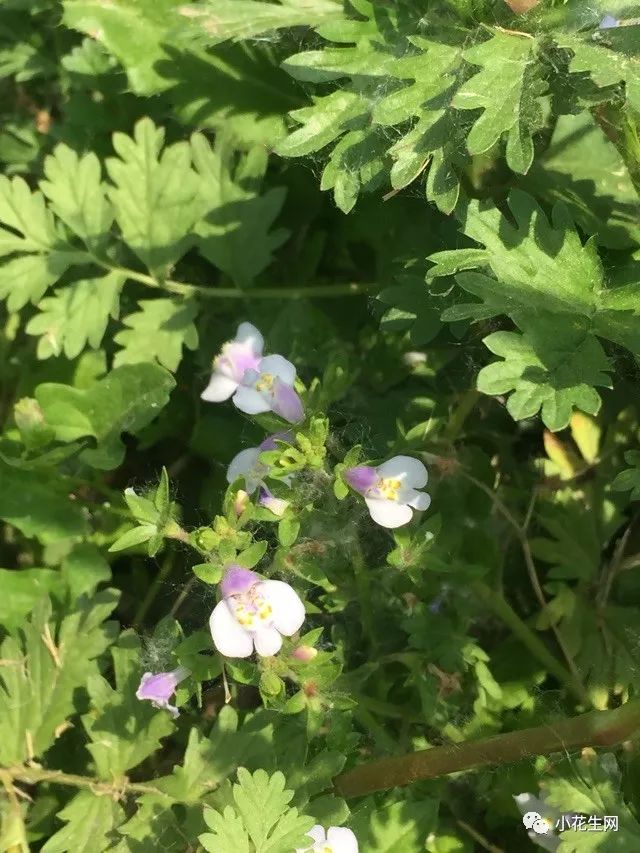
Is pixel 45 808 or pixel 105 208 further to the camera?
pixel 105 208

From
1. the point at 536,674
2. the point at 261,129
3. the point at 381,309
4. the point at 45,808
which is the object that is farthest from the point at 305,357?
the point at 45,808

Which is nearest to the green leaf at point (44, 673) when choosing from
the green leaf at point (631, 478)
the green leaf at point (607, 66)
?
the green leaf at point (631, 478)

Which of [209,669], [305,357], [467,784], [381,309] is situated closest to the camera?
[209,669]

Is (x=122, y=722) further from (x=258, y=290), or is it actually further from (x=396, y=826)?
(x=258, y=290)

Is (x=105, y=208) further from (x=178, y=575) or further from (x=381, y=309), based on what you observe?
(x=178, y=575)

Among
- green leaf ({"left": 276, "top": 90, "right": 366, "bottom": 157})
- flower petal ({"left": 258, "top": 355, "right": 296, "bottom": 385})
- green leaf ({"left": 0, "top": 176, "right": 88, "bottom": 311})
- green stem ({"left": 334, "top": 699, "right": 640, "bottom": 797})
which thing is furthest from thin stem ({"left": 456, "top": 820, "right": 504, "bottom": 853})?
green leaf ({"left": 0, "top": 176, "right": 88, "bottom": 311})

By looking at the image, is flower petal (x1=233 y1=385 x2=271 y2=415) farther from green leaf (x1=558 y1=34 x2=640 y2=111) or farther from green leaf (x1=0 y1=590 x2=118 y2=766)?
green leaf (x1=558 y1=34 x2=640 y2=111)
